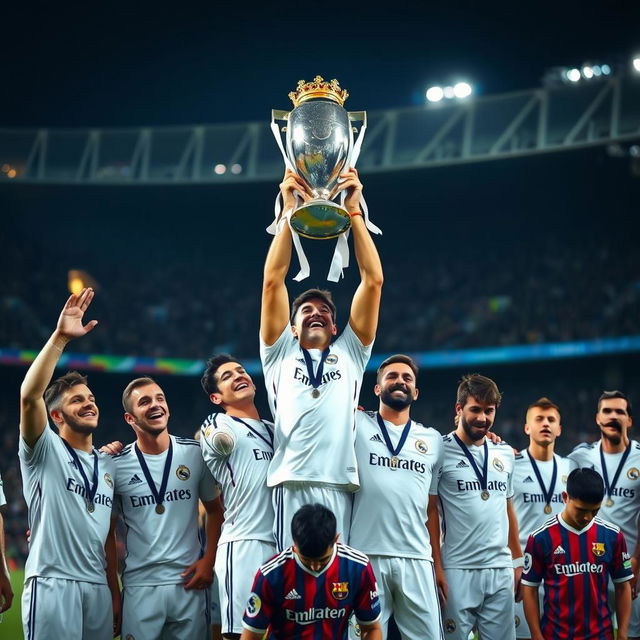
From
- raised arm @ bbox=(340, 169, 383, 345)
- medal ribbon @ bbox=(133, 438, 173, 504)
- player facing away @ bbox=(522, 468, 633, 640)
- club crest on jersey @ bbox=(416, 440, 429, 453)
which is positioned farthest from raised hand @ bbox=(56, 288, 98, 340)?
player facing away @ bbox=(522, 468, 633, 640)

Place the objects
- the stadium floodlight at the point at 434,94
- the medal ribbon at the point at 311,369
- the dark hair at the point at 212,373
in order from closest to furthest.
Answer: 1. the medal ribbon at the point at 311,369
2. the dark hair at the point at 212,373
3. the stadium floodlight at the point at 434,94

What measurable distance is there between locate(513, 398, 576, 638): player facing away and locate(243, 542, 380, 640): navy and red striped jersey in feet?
9.45

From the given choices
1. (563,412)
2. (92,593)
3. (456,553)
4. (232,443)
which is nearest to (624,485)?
(456,553)

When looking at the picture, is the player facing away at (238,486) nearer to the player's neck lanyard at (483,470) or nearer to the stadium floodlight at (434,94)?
the player's neck lanyard at (483,470)

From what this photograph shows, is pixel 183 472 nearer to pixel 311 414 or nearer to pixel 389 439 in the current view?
pixel 311 414

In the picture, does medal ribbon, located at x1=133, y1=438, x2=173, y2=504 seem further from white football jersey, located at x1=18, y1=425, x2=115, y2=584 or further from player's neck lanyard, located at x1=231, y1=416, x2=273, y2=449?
player's neck lanyard, located at x1=231, y1=416, x2=273, y2=449

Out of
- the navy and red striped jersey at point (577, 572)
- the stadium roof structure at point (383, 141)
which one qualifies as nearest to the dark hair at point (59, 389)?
the navy and red striped jersey at point (577, 572)

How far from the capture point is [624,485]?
691cm

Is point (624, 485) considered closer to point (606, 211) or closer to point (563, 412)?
point (563, 412)

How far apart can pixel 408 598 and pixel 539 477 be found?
2174mm

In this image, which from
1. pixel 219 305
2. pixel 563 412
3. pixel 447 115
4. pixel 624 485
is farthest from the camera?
pixel 219 305

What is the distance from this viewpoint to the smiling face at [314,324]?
5.42 m

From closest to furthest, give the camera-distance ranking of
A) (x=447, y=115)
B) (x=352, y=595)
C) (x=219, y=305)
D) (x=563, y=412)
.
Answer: (x=352, y=595) < (x=563, y=412) < (x=447, y=115) < (x=219, y=305)

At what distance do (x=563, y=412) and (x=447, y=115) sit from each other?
292 inches
